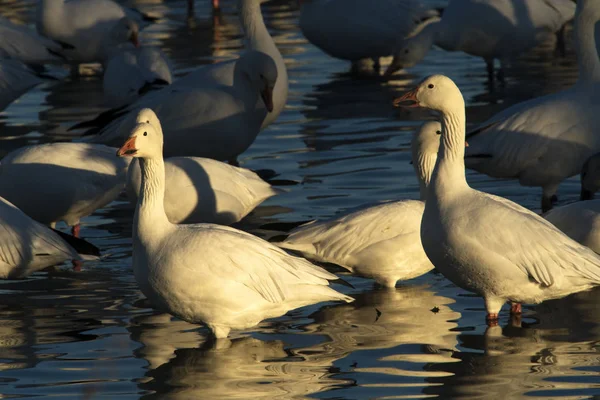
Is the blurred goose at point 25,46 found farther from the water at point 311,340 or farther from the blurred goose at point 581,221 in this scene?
the blurred goose at point 581,221

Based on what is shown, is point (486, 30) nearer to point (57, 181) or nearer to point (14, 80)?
point (14, 80)

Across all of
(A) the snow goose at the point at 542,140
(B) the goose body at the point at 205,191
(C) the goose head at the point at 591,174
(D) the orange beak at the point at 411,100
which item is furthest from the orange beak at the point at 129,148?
(C) the goose head at the point at 591,174

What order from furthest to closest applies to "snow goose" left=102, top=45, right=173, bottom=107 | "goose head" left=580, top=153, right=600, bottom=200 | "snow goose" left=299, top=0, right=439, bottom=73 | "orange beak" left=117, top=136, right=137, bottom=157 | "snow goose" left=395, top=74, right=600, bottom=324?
"snow goose" left=299, top=0, right=439, bottom=73, "snow goose" left=102, top=45, right=173, bottom=107, "goose head" left=580, top=153, right=600, bottom=200, "orange beak" left=117, top=136, right=137, bottom=157, "snow goose" left=395, top=74, right=600, bottom=324

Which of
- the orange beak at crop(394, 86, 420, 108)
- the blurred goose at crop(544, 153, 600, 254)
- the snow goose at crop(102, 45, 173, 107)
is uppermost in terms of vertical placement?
the orange beak at crop(394, 86, 420, 108)

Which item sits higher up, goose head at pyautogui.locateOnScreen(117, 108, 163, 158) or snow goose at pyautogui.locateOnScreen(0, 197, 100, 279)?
goose head at pyautogui.locateOnScreen(117, 108, 163, 158)

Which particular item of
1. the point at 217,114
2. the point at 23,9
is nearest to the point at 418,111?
the point at 217,114

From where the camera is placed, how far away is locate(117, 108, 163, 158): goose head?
22.4 feet

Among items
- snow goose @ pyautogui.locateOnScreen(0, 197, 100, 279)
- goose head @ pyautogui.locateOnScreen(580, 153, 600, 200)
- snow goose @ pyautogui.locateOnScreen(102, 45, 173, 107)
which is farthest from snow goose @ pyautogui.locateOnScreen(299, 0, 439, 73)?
snow goose @ pyautogui.locateOnScreen(0, 197, 100, 279)

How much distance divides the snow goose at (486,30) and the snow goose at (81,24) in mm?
3918

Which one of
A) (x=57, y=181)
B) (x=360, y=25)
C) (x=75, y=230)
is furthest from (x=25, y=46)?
(x=57, y=181)

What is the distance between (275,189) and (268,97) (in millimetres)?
1629

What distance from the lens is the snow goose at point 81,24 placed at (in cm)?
1633

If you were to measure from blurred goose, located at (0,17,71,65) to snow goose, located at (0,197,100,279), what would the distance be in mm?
7645

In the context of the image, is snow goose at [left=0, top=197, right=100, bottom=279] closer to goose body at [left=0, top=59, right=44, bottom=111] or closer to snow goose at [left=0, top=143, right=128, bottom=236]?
snow goose at [left=0, top=143, right=128, bottom=236]
